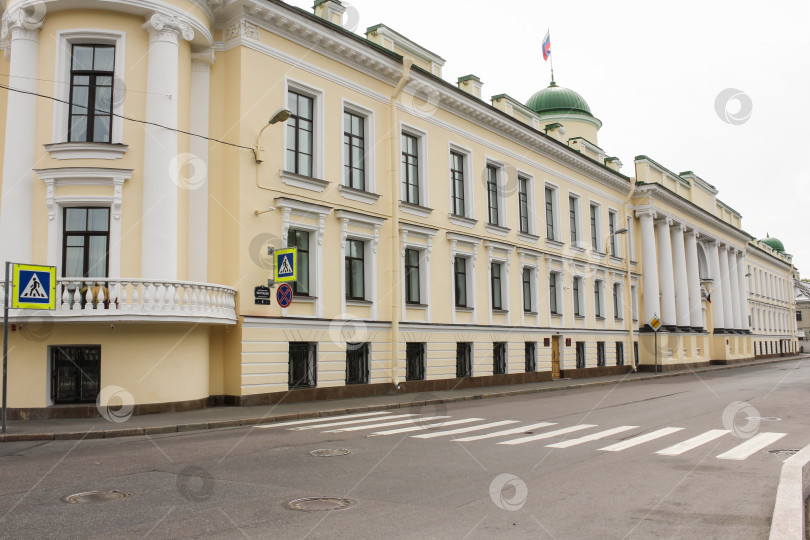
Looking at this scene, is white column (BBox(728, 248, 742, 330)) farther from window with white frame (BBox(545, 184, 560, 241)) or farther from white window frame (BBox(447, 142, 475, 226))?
white window frame (BBox(447, 142, 475, 226))

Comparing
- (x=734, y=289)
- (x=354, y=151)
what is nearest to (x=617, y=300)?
(x=354, y=151)

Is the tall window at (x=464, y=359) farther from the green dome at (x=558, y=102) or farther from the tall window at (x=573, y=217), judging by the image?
the green dome at (x=558, y=102)

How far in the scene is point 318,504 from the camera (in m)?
7.05

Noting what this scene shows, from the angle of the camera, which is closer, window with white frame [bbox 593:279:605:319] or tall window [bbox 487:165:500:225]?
tall window [bbox 487:165:500:225]

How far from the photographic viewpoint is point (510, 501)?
712 cm

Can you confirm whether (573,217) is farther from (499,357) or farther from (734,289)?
(734,289)

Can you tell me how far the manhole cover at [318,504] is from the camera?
686 cm

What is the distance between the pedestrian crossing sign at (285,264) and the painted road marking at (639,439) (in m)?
9.64

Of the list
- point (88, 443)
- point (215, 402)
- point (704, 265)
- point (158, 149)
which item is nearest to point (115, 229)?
point (158, 149)

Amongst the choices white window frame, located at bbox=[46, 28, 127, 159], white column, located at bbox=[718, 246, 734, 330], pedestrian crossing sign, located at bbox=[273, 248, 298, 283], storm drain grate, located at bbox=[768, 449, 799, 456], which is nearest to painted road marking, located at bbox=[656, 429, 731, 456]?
storm drain grate, located at bbox=[768, 449, 799, 456]

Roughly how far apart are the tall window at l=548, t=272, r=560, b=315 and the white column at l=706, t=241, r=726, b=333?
82.2ft

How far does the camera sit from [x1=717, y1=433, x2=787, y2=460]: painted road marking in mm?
9953

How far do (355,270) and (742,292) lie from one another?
49.9 meters

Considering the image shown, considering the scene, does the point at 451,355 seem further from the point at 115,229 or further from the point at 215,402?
the point at 115,229
